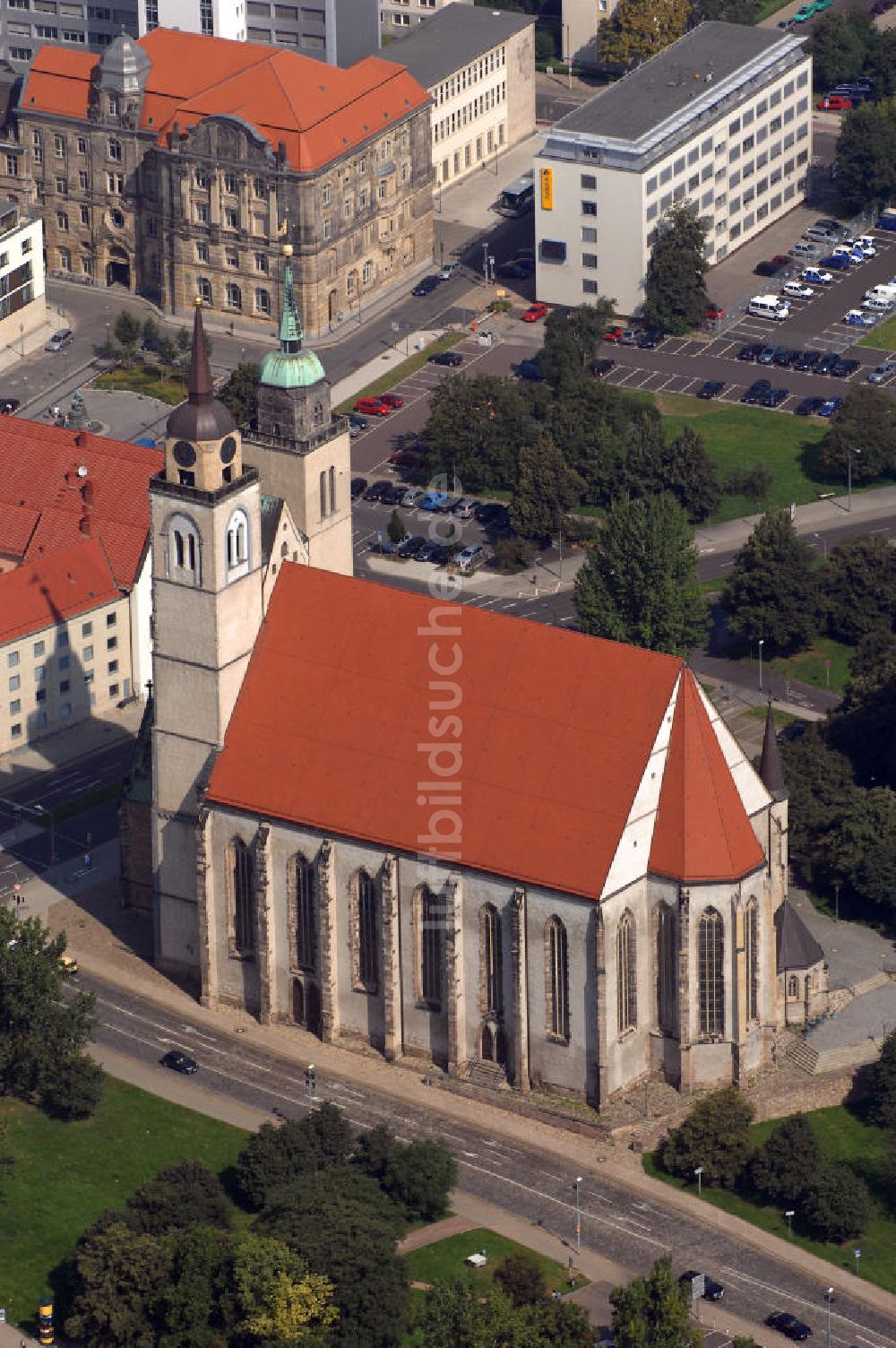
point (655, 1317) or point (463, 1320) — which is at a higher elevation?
point (463, 1320)

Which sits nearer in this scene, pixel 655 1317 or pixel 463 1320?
pixel 463 1320

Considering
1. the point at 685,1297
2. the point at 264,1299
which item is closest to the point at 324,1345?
the point at 264,1299

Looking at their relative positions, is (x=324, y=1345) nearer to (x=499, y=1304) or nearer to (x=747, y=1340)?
(x=499, y=1304)
